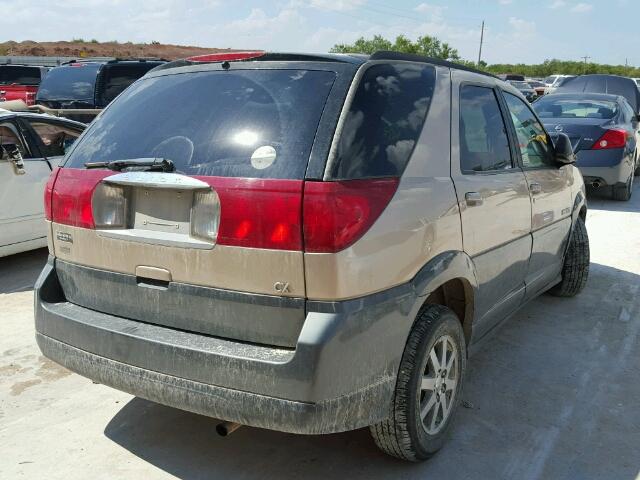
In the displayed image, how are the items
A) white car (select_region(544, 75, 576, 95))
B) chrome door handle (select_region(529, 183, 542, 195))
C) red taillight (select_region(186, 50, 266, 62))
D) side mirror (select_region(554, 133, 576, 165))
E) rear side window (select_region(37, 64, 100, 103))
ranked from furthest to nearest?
white car (select_region(544, 75, 576, 95)) < rear side window (select_region(37, 64, 100, 103)) < side mirror (select_region(554, 133, 576, 165)) < chrome door handle (select_region(529, 183, 542, 195)) < red taillight (select_region(186, 50, 266, 62))

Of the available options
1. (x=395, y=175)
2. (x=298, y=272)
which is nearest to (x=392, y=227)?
(x=395, y=175)

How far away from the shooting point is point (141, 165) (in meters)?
2.92

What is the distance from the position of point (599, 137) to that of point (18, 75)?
50.3 ft

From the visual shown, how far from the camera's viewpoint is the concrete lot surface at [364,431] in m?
3.16

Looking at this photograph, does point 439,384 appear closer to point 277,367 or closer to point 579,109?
point 277,367

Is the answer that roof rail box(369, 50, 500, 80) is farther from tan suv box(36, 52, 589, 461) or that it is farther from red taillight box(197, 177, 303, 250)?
red taillight box(197, 177, 303, 250)

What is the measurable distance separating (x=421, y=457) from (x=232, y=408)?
1.02m

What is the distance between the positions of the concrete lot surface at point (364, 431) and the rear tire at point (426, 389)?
0.15 meters

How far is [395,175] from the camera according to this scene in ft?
9.33

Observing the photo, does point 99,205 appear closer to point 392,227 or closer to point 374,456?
point 392,227

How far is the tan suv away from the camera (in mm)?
2576

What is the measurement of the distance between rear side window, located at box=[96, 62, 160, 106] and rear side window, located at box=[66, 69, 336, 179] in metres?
9.33

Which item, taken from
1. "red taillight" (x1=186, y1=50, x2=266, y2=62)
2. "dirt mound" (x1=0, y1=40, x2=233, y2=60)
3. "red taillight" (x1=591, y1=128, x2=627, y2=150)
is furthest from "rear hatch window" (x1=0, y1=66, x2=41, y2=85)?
"dirt mound" (x1=0, y1=40, x2=233, y2=60)

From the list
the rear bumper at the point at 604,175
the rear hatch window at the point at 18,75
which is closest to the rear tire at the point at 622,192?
the rear bumper at the point at 604,175
